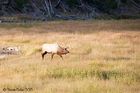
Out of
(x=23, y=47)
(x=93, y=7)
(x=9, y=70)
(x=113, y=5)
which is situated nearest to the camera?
(x=9, y=70)

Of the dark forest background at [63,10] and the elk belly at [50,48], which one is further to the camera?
the dark forest background at [63,10]

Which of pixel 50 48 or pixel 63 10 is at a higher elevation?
pixel 63 10

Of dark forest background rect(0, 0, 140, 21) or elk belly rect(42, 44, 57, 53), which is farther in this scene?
dark forest background rect(0, 0, 140, 21)

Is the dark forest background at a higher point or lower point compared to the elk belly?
higher

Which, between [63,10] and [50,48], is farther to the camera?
[63,10]

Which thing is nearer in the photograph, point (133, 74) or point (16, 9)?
point (133, 74)

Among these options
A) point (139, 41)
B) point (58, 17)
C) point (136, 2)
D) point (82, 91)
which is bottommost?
point (82, 91)

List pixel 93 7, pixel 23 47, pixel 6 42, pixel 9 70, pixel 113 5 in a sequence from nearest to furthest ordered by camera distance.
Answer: pixel 9 70
pixel 23 47
pixel 6 42
pixel 113 5
pixel 93 7

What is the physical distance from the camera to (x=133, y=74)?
24.3ft

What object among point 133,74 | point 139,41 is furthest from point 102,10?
point 133,74

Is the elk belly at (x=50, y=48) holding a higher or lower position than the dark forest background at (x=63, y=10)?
lower

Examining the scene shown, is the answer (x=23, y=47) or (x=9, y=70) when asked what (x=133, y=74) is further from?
(x=23, y=47)

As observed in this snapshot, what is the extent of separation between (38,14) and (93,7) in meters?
21.3

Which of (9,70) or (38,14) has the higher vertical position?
(38,14)
